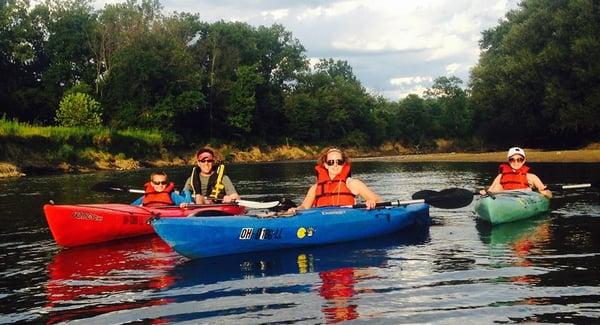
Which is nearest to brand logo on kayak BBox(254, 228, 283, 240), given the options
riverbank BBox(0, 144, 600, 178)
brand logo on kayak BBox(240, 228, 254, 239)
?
brand logo on kayak BBox(240, 228, 254, 239)

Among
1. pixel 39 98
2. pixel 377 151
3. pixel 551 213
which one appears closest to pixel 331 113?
pixel 377 151

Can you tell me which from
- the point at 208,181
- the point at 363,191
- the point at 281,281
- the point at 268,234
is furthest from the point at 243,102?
the point at 281,281

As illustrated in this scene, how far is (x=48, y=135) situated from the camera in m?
37.2

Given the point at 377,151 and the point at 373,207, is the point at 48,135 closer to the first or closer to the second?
the point at 373,207

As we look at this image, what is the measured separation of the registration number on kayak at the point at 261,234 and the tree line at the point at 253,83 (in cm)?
3214

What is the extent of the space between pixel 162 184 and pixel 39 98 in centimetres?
4394

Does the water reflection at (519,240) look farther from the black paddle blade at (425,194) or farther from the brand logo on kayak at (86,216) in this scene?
the brand logo on kayak at (86,216)

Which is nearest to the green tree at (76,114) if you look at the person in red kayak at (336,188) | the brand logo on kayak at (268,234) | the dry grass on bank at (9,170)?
the dry grass on bank at (9,170)

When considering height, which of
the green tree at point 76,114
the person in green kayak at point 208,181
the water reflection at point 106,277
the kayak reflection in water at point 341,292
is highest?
the green tree at point 76,114

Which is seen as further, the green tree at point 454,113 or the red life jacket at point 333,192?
the green tree at point 454,113

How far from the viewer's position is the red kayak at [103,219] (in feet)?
33.5

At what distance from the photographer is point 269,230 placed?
9039 mm

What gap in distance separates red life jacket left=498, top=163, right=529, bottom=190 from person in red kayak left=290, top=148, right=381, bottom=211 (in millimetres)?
3882

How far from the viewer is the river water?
6.01m
